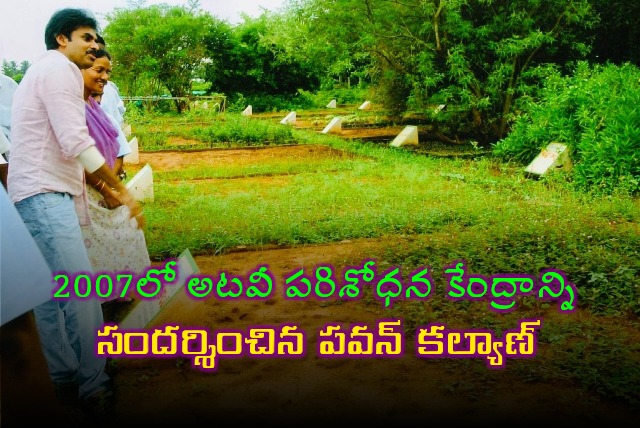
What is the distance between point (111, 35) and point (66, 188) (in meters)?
19.3

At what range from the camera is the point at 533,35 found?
422 inches

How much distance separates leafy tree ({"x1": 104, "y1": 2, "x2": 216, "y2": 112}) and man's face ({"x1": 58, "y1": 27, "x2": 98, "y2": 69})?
58.4 feet

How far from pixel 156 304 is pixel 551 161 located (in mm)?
6615

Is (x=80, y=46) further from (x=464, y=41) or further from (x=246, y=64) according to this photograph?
(x=246, y=64)

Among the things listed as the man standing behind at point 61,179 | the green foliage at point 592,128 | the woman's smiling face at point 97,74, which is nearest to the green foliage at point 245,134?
the green foliage at point 592,128

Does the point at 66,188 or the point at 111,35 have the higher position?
the point at 111,35

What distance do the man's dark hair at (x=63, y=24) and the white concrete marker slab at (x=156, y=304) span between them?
1337 millimetres

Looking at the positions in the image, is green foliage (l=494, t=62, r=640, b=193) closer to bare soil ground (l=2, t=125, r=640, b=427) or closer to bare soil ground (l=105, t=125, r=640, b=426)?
bare soil ground (l=2, t=125, r=640, b=427)

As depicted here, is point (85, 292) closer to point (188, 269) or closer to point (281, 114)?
point (188, 269)

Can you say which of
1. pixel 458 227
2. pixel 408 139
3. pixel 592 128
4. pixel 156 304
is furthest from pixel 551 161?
pixel 156 304

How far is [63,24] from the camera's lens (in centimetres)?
282

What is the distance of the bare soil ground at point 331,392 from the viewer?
2.72m

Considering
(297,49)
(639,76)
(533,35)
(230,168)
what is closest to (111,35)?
(297,49)

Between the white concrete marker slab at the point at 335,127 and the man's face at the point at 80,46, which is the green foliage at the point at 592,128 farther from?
the man's face at the point at 80,46
